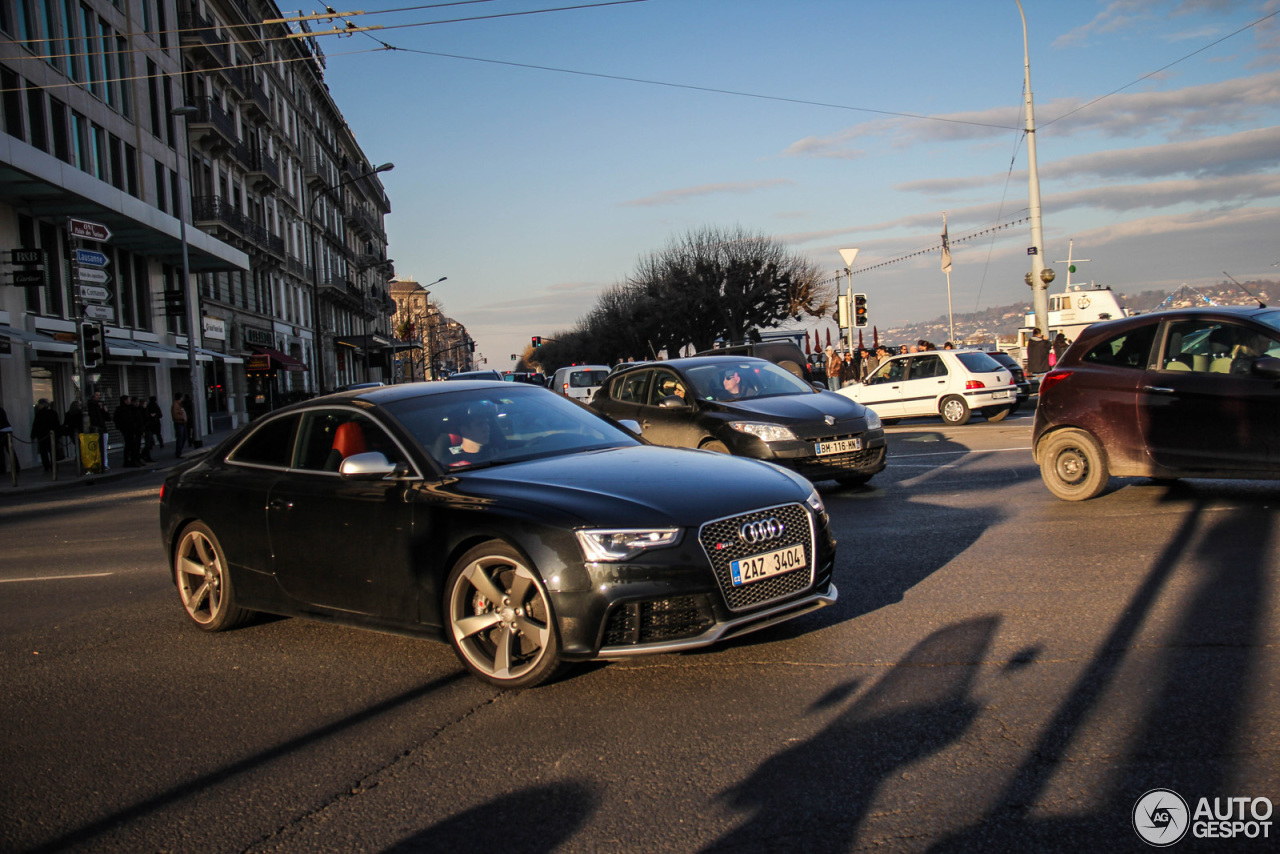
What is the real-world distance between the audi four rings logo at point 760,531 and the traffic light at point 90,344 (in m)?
22.7

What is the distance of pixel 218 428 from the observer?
141 feet

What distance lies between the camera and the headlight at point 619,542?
4.49 metres

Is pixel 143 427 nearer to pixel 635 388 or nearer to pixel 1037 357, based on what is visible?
pixel 635 388

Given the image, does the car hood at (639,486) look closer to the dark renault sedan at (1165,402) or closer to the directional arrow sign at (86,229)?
the dark renault sedan at (1165,402)

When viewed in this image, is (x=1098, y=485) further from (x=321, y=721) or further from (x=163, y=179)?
(x=163, y=179)

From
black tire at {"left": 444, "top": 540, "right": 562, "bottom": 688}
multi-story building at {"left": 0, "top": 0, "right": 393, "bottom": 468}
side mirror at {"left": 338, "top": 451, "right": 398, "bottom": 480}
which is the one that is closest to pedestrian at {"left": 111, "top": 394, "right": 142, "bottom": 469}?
multi-story building at {"left": 0, "top": 0, "right": 393, "bottom": 468}

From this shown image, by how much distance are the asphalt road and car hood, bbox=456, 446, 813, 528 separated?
0.76 metres

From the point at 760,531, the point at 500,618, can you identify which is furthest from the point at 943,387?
the point at 500,618

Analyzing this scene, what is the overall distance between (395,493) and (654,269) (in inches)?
2761

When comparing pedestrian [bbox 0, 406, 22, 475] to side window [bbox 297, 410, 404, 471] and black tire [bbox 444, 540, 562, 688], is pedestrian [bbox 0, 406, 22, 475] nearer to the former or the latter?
side window [bbox 297, 410, 404, 471]

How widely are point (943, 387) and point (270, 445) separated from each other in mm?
17429

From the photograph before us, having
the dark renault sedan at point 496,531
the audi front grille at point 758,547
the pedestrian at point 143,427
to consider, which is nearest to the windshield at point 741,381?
the dark renault sedan at point 496,531

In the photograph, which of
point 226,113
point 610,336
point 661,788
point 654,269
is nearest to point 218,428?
point 226,113

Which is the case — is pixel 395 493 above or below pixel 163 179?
below
